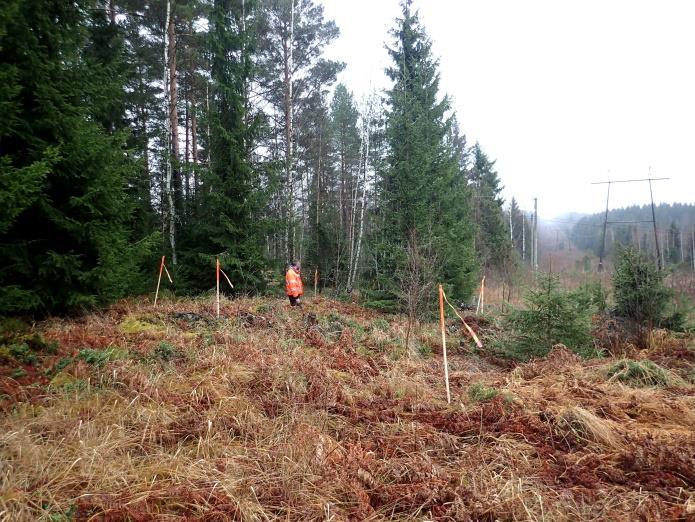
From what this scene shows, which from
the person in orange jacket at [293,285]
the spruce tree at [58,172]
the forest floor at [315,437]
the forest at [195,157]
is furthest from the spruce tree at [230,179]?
the forest floor at [315,437]

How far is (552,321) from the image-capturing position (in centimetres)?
736

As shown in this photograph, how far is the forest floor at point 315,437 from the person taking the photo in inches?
96.6

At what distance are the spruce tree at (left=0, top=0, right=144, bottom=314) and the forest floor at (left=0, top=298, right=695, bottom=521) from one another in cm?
99

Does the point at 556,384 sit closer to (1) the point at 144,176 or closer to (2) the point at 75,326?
(2) the point at 75,326

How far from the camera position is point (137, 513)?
226cm

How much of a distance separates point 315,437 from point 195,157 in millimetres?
16006

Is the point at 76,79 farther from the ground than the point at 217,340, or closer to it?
farther from the ground

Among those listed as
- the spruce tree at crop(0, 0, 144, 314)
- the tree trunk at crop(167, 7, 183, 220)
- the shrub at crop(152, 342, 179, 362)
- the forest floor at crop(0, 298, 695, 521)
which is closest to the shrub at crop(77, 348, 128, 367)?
the forest floor at crop(0, 298, 695, 521)

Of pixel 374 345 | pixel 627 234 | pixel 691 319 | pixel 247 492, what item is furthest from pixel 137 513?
pixel 627 234

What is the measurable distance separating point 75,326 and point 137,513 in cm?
527

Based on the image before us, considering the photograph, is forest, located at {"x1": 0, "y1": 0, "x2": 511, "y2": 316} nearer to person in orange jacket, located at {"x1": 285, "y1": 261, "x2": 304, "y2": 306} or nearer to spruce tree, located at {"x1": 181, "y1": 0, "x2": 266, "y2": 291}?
spruce tree, located at {"x1": 181, "y1": 0, "x2": 266, "y2": 291}

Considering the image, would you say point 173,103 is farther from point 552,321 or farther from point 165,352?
point 552,321

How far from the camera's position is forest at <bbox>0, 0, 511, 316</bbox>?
6117 mm

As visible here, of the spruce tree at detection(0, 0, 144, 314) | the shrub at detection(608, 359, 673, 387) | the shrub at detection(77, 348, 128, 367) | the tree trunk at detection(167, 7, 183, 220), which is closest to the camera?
the shrub at detection(77, 348, 128, 367)
